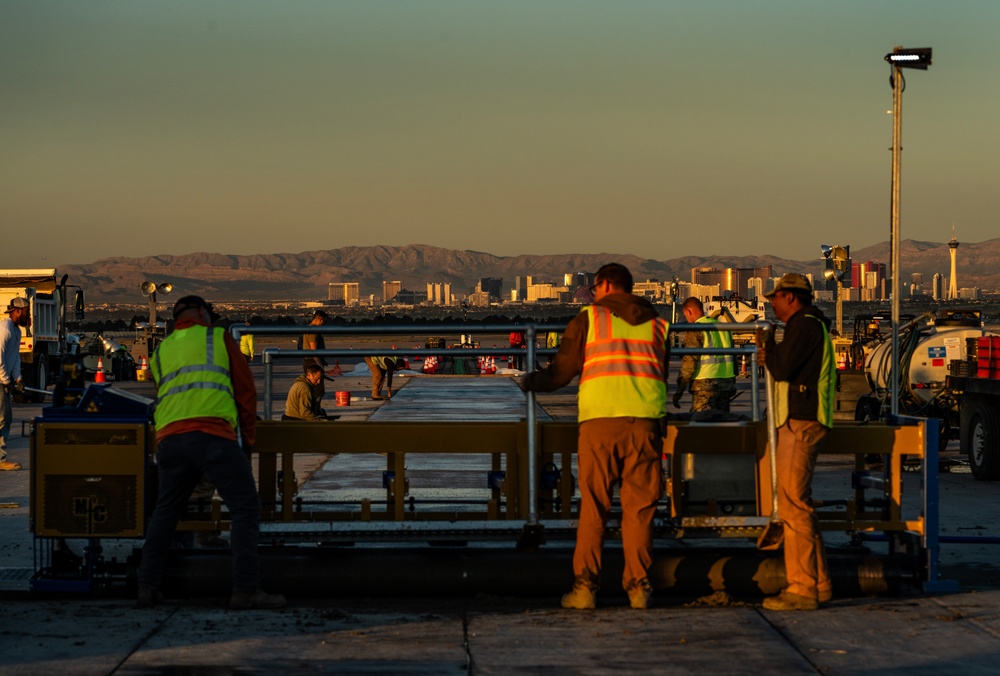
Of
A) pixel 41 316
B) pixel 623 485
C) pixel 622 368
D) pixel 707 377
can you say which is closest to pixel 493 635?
pixel 623 485

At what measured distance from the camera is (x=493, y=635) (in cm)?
808

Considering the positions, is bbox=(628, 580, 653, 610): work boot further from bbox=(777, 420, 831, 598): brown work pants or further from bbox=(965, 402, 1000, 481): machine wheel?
bbox=(965, 402, 1000, 481): machine wheel

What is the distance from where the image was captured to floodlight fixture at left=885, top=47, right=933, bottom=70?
1407 centimetres

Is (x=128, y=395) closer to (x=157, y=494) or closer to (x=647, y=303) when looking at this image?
(x=157, y=494)

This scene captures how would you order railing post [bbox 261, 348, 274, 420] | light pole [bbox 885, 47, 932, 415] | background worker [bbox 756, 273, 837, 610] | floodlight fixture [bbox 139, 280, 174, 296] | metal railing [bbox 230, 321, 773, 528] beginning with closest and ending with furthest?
background worker [bbox 756, 273, 837, 610] → metal railing [bbox 230, 321, 773, 528] → railing post [bbox 261, 348, 274, 420] → light pole [bbox 885, 47, 932, 415] → floodlight fixture [bbox 139, 280, 174, 296]

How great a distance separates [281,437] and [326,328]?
101 centimetres

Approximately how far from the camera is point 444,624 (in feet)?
27.6

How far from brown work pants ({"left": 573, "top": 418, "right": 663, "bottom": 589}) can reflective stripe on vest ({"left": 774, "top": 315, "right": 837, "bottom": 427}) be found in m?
0.80

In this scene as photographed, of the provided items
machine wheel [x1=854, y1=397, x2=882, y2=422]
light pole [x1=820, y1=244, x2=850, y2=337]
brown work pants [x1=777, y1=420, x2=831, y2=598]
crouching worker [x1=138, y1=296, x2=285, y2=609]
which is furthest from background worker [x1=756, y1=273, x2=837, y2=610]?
light pole [x1=820, y1=244, x2=850, y2=337]

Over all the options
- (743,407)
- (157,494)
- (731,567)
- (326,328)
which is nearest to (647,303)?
(731,567)

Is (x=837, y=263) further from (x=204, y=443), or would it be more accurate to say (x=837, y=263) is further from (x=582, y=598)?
(x=204, y=443)

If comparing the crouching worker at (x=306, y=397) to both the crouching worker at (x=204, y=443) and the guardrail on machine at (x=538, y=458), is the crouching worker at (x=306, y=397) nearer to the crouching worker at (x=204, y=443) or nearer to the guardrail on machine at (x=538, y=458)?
the guardrail on machine at (x=538, y=458)

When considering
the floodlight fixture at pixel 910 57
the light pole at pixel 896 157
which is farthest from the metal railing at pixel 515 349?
the floodlight fixture at pixel 910 57

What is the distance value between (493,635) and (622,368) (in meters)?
1.74
